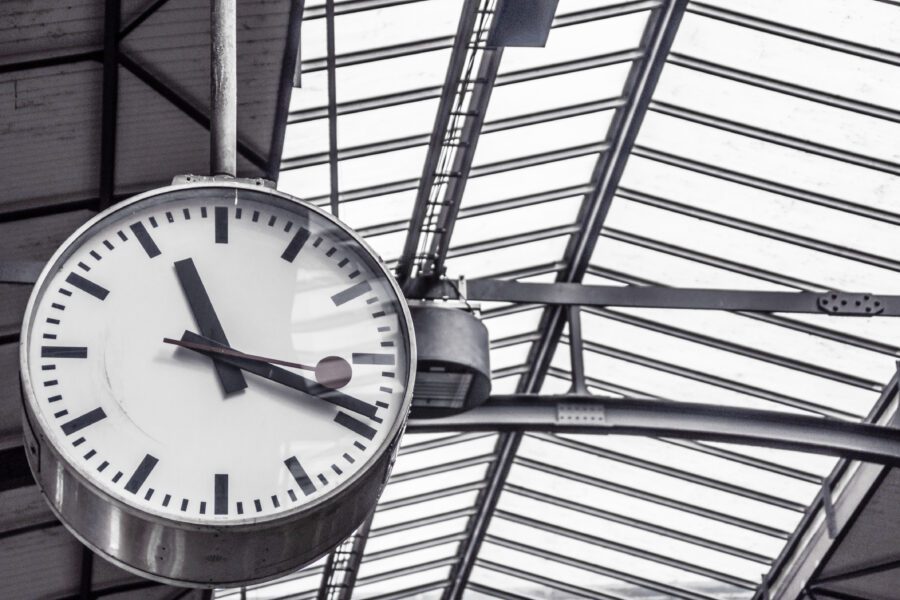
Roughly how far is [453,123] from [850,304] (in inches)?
191

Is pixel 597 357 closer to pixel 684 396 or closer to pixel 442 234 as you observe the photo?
pixel 684 396

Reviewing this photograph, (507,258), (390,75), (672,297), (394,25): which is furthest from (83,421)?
(507,258)

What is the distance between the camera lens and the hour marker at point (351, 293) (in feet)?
14.6

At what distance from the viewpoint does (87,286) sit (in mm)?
4242

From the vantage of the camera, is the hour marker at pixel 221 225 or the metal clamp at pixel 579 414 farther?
the metal clamp at pixel 579 414

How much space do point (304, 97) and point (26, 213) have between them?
3.30 m

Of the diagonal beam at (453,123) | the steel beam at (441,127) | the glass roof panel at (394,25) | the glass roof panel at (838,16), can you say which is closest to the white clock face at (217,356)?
the glass roof panel at (394,25)

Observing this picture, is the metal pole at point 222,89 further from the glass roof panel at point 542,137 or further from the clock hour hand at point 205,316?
the glass roof panel at point 542,137

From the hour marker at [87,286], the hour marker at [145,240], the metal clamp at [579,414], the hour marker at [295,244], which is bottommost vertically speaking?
the hour marker at [87,286]

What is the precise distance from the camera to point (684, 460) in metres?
18.6

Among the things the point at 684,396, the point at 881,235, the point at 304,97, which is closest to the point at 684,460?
the point at 684,396

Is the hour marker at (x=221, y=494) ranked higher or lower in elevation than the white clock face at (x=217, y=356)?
lower

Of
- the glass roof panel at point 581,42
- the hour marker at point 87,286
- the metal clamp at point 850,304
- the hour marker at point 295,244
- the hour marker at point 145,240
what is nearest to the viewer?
the hour marker at point 87,286

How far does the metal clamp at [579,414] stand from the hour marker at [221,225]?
33.7 feet
